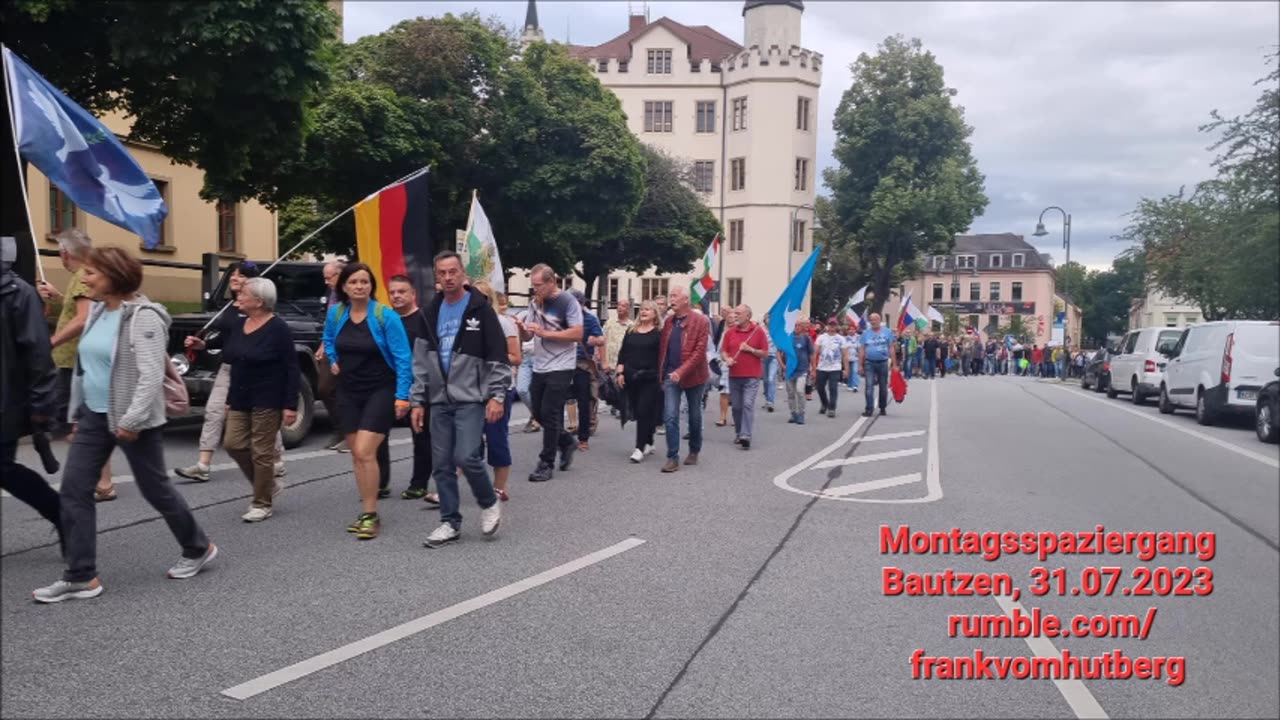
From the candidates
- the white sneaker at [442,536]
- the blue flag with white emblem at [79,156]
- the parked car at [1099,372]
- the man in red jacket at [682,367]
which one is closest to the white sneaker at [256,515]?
the white sneaker at [442,536]

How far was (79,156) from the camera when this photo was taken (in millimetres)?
6062

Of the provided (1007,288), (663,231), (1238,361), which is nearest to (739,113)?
(663,231)

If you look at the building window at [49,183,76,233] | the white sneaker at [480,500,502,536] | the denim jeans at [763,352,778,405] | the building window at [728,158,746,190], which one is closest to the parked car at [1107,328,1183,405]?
the denim jeans at [763,352,778,405]

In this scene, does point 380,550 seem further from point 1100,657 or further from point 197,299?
point 197,299

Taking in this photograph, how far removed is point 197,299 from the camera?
15.5 m

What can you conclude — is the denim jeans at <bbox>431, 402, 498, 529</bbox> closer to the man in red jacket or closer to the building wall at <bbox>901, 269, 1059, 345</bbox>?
the man in red jacket

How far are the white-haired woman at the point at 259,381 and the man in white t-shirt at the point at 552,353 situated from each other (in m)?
2.51

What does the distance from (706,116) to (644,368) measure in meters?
52.5

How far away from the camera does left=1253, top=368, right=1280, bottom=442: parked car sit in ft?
11.8

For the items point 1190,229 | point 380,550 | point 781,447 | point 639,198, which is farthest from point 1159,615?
point 639,198

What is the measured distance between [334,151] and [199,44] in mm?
11482

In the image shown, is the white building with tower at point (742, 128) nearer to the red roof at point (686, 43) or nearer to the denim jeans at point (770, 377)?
the red roof at point (686, 43)

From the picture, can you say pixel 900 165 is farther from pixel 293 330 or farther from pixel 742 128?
pixel 293 330

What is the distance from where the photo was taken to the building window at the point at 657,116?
201ft
